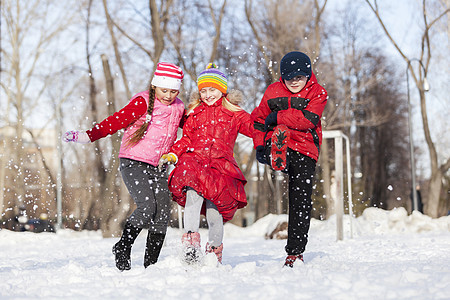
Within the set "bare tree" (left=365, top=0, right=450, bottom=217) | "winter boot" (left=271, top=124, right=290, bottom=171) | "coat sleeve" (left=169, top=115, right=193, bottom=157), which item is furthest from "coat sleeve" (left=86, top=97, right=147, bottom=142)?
"bare tree" (left=365, top=0, right=450, bottom=217)

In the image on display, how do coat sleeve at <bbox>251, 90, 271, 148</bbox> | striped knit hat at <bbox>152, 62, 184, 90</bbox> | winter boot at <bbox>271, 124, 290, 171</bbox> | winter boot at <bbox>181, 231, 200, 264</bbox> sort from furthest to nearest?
striped knit hat at <bbox>152, 62, 184, 90</bbox> < coat sleeve at <bbox>251, 90, 271, 148</bbox> < winter boot at <bbox>271, 124, 290, 171</bbox> < winter boot at <bbox>181, 231, 200, 264</bbox>

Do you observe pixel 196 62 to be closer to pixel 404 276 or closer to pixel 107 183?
pixel 107 183

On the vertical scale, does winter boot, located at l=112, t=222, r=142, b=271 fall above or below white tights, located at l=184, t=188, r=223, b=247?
below

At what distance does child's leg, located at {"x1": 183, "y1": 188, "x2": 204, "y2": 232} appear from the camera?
3703mm

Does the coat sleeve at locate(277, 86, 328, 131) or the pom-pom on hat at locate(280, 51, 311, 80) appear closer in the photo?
the coat sleeve at locate(277, 86, 328, 131)

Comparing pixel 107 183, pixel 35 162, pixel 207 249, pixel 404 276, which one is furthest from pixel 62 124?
pixel 404 276

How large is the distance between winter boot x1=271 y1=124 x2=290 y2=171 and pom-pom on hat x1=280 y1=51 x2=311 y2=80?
0.41 m

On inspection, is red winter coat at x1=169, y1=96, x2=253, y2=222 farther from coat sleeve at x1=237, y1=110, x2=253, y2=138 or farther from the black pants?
the black pants

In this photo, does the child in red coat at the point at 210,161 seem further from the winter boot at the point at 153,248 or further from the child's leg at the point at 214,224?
the winter boot at the point at 153,248

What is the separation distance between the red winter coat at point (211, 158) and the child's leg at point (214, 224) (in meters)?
0.05

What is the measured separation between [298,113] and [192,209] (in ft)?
3.09

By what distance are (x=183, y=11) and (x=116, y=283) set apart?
13404mm

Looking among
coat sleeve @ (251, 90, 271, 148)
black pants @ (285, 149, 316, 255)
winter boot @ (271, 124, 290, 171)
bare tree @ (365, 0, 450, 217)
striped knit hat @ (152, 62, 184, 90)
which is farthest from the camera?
bare tree @ (365, 0, 450, 217)

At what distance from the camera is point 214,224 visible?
3.88m
